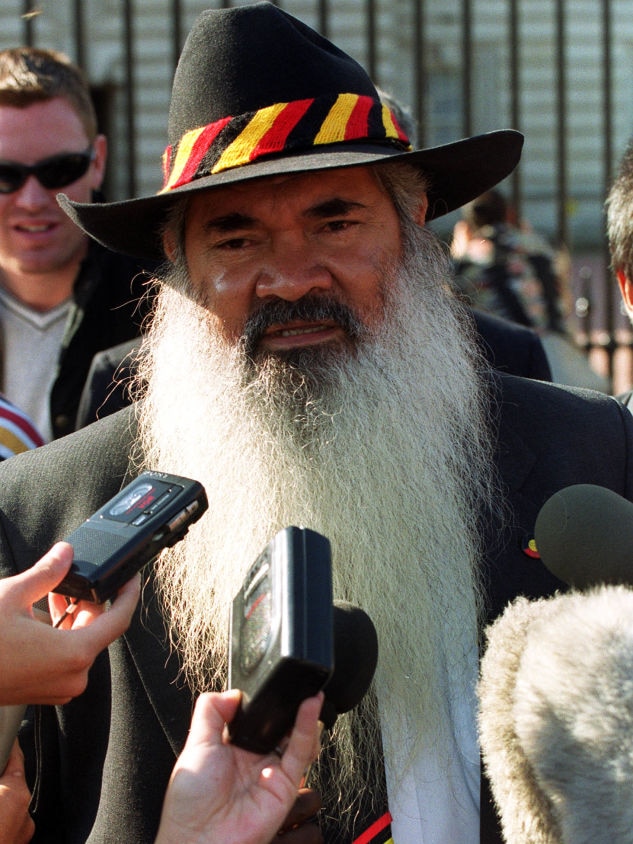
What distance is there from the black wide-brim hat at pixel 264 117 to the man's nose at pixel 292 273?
0.20m

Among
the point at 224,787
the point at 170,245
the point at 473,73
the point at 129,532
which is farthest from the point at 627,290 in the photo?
the point at 473,73

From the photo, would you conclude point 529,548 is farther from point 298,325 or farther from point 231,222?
point 231,222

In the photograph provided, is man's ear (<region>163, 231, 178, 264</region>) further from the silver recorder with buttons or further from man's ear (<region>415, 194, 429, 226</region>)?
the silver recorder with buttons

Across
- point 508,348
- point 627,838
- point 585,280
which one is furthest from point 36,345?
point 585,280

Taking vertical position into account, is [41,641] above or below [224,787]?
above

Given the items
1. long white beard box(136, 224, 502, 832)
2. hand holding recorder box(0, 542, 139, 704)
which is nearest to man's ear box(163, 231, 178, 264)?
long white beard box(136, 224, 502, 832)

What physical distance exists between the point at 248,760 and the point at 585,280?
281 inches

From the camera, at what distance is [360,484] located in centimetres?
220

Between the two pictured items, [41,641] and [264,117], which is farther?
[264,117]

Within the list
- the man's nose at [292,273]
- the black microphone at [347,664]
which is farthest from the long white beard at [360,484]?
the black microphone at [347,664]

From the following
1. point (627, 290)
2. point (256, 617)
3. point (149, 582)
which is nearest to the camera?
point (256, 617)

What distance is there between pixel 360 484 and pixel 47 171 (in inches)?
88.1

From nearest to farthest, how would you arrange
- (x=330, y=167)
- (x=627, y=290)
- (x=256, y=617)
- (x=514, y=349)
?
(x=256, y=617) < (x=330, y=167) < (x=627, y=290) < (x=514, y=349)

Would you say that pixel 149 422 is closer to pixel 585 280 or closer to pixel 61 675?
pixel 61 675
